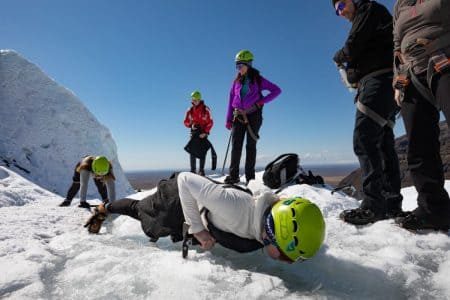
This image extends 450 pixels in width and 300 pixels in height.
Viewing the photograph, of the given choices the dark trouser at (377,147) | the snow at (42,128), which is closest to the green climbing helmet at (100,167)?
the dark trouser at (377,147)

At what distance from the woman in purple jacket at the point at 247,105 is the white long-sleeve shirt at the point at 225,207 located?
328 cm

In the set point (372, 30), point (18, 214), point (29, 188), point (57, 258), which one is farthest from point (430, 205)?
point (29, 188)

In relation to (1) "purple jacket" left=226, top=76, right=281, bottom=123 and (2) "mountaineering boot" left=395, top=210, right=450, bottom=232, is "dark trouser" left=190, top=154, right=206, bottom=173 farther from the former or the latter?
(2) "mountaineering boot" left=395, top=210, right=450, bottom=232

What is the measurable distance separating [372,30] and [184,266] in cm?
317

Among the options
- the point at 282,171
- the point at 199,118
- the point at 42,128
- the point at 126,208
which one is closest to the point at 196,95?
the point at 199,118

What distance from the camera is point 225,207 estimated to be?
273 cm

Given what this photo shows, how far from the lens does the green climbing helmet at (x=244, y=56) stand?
20.4 ft

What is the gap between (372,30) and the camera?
336 centimetres

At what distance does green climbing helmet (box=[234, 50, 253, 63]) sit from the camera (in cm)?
621

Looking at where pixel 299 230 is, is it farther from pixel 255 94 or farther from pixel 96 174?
pixel 96 174

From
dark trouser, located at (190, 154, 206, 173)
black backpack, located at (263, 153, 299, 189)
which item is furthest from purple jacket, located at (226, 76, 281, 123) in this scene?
dark trouser, located at (190, 154, 206, 173)

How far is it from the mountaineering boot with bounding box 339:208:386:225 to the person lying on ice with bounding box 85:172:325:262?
1.34 metres

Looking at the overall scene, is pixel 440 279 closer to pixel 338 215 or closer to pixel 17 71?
pixel 338 215

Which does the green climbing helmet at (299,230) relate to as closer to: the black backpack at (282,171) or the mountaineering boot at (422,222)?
the mountaineering boot at (422,222)
